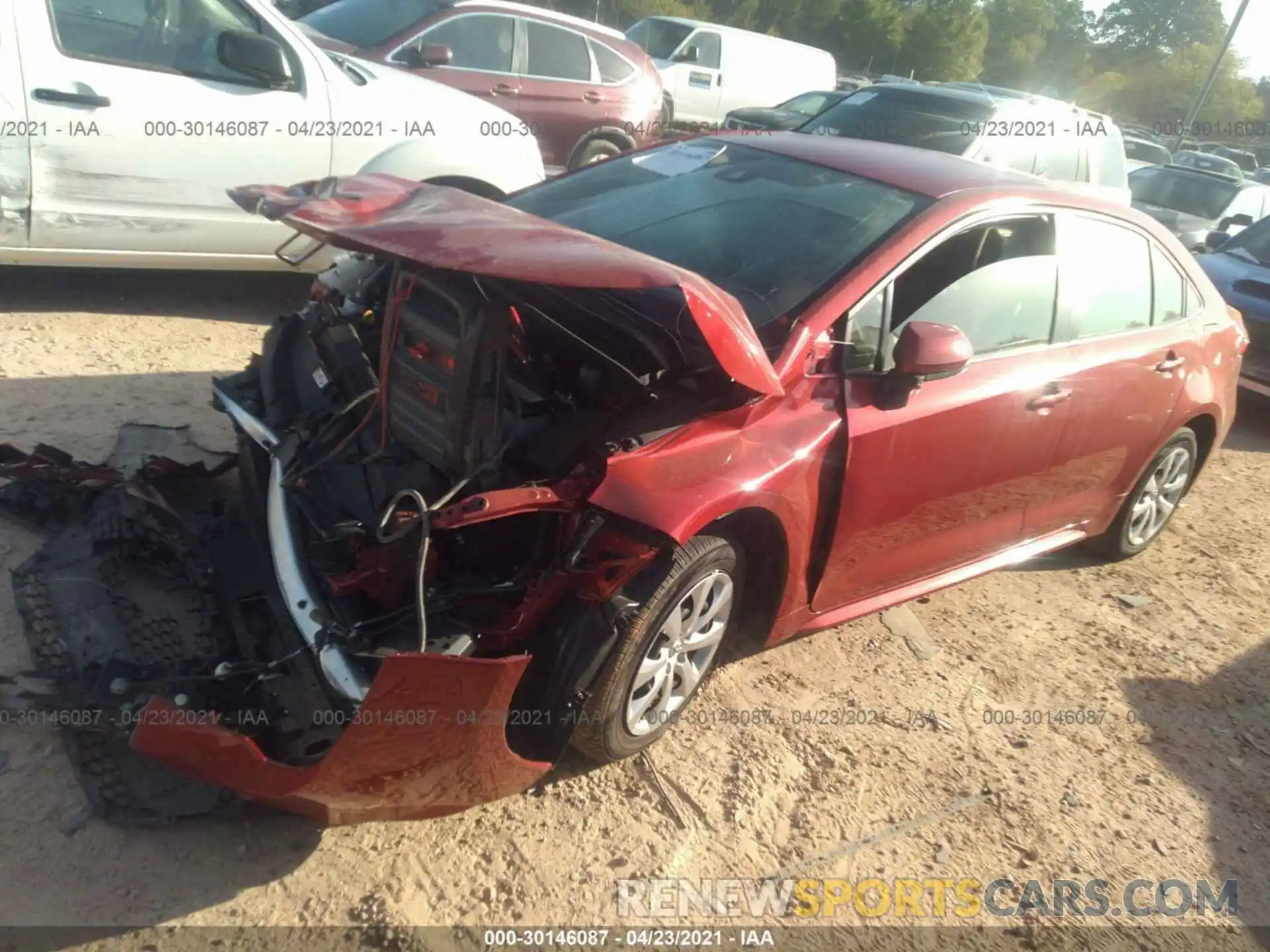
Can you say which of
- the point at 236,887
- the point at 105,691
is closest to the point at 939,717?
the point at 236,887

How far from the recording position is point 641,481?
8.57 feet

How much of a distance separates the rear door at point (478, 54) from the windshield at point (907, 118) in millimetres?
2627

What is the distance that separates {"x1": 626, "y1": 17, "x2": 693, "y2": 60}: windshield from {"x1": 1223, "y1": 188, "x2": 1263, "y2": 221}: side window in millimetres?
8271

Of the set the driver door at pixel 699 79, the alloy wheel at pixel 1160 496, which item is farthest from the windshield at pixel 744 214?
the driver door at pixel 699 79

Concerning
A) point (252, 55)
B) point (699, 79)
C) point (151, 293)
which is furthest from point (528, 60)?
point (699, 79)

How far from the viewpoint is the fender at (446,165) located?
18.6 ft

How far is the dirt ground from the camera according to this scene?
250cm

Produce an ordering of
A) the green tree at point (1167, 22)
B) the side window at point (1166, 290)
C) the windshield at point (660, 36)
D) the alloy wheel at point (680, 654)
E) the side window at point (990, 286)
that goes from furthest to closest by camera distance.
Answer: the green tree at point (1167, 22) → the windshield at point (660, 36) → the side window at point (1166, 290) → the side window at point (990, 286) → the alloy wheel at point (680, 654)

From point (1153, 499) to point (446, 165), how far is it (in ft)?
13.7

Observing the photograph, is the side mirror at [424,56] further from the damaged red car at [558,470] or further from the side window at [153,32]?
the damaged red car at [558,470]

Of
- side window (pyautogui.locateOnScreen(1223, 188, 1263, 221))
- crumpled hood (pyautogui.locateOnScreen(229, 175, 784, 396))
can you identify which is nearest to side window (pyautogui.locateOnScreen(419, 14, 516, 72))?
crumpled hood (pyautogui.locateOnScreen(229, 175, 784, 396))

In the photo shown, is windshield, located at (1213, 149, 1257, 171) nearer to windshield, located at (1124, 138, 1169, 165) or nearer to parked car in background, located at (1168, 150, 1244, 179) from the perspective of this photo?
windshield, located at (1124, 138, 1169, 165)

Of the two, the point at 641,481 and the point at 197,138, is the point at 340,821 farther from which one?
the point at 197,138

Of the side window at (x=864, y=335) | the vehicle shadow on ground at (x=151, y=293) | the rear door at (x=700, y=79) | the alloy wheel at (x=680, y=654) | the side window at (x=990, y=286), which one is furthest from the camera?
the rear door at (x=700, y=79)
